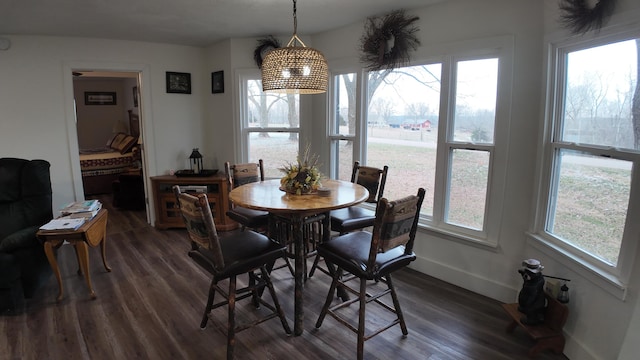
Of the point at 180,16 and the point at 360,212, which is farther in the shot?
the point at 180,16

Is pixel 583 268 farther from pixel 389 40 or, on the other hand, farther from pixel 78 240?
pixel 78 240

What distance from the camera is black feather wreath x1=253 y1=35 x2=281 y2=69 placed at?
4082mm

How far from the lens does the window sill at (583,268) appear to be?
73.8 inches

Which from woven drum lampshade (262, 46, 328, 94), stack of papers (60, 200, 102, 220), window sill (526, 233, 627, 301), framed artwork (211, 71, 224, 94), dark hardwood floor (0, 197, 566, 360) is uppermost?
framed artwork (211, 71, 224, 94)

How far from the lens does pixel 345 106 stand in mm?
3891

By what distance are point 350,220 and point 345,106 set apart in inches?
58.8

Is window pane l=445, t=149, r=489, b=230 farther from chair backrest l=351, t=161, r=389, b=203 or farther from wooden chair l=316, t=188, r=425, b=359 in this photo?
wooden chair l=316, t=188, r=425, b=359

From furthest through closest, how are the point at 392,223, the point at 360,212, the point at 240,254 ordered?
the point at 360,212 → the point at 240,254 → the point at 392,223

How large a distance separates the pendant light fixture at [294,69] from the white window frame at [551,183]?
1.51 meters

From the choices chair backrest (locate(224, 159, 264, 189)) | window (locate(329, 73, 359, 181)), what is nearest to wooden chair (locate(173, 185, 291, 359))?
chair backrest (locate(224, 159, 264, 189))

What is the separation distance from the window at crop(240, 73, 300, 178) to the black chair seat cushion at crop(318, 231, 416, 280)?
222cm

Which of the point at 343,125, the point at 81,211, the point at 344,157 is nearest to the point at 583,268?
the point at 344,157

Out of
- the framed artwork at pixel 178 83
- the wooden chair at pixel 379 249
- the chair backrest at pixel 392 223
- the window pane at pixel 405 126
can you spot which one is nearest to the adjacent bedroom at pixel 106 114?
the framed artwork at pixel 178 83

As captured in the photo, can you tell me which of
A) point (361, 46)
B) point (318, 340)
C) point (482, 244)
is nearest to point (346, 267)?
point (318, 340)
